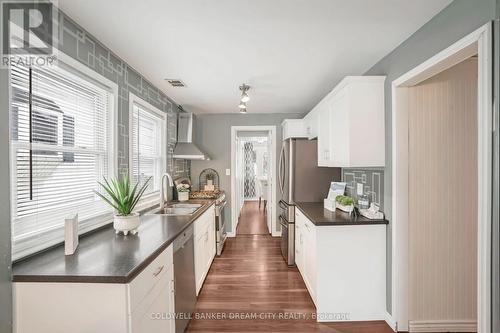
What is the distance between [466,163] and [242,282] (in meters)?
2.54

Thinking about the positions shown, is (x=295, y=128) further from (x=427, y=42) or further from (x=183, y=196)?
(x=427, y=42)

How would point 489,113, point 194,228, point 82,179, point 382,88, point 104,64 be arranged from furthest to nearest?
1. point 194,228
2. point 382,88
3. point 104,64
4. point 82,179
5. point 489,113

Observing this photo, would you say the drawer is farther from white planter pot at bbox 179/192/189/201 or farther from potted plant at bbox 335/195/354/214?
white planter pot at bbox 179/192/189/201

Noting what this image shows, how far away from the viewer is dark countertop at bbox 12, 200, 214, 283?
1.17m

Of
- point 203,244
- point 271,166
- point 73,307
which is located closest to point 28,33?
point 73,307

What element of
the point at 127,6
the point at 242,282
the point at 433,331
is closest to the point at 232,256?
the point at 242,282

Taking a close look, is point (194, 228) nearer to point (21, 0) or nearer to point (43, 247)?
point (43, 247)

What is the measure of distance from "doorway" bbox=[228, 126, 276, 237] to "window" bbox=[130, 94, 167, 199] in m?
1.61

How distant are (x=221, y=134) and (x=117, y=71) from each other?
8.68ft

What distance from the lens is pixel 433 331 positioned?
2.04 m

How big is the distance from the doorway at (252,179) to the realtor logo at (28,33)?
338 centimetres

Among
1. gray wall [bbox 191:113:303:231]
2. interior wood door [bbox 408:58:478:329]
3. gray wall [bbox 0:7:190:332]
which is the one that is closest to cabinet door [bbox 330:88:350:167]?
interior wood door [bbox 408:58:478:329]

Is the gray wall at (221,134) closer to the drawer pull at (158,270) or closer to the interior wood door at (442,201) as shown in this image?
the interior wood door at (442,201)

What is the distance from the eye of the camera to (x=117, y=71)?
2.22 metres
